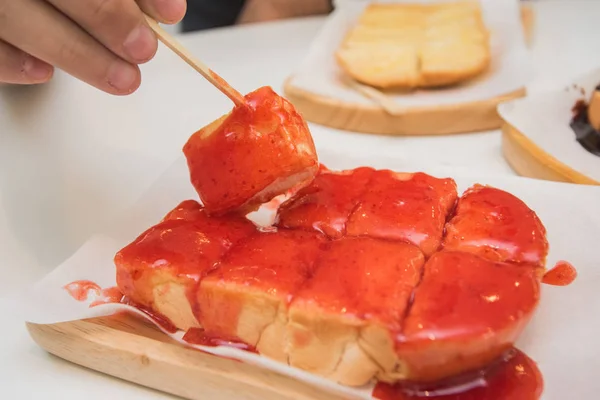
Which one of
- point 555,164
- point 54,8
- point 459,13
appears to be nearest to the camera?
point 54,8

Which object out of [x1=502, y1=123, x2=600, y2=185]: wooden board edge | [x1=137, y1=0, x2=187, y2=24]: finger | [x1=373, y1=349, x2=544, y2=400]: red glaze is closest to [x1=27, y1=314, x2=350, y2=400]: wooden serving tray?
[x1=373, y1=349, x2=544, y2=400]: red glaze

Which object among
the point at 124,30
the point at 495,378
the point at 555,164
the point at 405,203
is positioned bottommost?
the point at 555,164

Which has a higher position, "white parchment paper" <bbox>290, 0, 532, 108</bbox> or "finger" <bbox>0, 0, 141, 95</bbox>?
"finger" <bbox>0, 0, 141, 95</bbox>

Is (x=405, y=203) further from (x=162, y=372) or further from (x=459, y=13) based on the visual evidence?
(x=459, y=13)

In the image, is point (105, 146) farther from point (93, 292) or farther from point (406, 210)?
point (406, 210)

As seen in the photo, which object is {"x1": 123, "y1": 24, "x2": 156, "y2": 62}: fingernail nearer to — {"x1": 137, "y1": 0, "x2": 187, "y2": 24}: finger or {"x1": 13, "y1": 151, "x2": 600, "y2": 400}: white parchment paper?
{"x1": 137, "y1": 0, "x2": 187, "y2": 24}: finger

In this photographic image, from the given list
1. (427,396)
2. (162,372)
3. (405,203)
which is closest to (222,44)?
(405,203)
